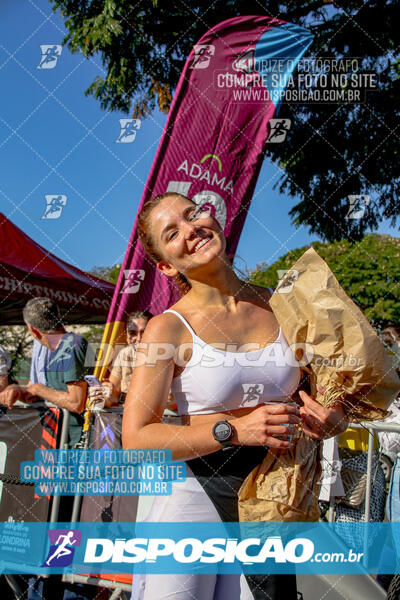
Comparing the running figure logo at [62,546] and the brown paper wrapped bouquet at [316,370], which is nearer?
the brown paper wrapped bouquet at [316,370]

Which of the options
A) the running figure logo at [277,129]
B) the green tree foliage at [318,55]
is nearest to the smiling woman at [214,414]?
the running figure logo at [277,129]

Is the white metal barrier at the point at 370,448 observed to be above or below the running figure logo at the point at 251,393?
above

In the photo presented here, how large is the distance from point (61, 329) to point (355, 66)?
4623mm

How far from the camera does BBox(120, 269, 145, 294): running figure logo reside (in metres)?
4.90

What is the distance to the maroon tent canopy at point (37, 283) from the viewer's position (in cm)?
663

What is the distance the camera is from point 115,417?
3.30 meters

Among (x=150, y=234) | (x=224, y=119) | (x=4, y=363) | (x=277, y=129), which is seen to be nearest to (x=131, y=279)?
(x=4, y=363)

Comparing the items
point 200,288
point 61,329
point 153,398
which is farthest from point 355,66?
point 153,398

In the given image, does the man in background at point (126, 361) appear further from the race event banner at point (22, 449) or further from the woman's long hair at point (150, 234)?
the woman's long hair at point (150, 234)

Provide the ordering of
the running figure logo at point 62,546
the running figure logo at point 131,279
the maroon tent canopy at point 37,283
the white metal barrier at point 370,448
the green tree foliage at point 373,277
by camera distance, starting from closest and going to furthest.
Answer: the white metal barrier at point 370,448, the running figure logo at point 62,546, the running figure logo at point 131,279, the maroon tent canopy at point 37,283, the green tree foliage at point 373,277

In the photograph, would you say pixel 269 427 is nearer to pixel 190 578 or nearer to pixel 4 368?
pixel 190 578

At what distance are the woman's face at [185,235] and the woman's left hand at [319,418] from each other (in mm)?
522

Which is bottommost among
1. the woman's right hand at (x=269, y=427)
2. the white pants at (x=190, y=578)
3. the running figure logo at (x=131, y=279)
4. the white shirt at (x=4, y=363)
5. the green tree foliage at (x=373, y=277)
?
the white pants at (x=190, y=578)

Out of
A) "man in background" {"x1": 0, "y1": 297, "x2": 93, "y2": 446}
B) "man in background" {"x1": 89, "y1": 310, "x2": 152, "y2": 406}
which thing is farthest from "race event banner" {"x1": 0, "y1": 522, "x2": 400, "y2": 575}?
"man in background" {"x1": 89, "y1": 310, "x2": 152, "y2": 406}
